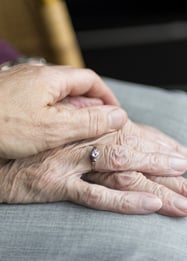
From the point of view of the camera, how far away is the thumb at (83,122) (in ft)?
2.65

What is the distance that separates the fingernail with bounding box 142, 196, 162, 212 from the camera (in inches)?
30.1

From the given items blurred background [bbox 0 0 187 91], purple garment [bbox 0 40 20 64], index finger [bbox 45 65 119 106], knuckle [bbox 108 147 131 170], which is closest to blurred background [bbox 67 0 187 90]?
blurred background [bbox 0 0 187 91]

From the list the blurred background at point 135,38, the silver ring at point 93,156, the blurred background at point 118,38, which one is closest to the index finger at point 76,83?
the silver ring at point 93,156

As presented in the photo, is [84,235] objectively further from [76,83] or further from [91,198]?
[76,83]

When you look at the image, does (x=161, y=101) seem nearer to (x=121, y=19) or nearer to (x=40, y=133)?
(x=40, y=133)

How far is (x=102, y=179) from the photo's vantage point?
0.82 metres

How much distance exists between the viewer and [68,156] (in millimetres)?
823

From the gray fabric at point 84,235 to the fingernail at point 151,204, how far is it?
12 mm

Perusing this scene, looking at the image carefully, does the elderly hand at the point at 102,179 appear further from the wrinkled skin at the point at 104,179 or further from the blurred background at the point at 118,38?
the blurred background at the point at 118,38

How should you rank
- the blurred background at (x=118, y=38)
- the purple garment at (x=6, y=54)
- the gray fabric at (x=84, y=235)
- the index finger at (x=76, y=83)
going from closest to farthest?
the gray fabric at (x=84, y=235) < the index finger at (x=76, y=83) < the purple garment at (x=6, y=54) < the blurred background at (x=118, y=38)

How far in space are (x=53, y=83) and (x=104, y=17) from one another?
1.43m

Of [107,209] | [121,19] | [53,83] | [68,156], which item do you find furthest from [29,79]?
[121,19]

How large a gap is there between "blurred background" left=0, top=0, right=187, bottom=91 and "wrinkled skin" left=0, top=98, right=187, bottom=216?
119 cm

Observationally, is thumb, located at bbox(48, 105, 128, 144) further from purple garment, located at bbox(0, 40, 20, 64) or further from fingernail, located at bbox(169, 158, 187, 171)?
purple garment, located at bbox(0, 40, 20, 64)
